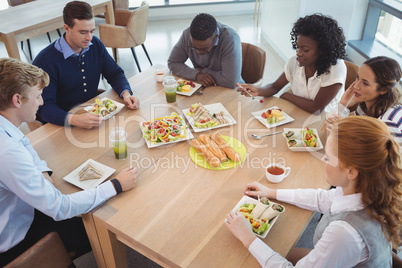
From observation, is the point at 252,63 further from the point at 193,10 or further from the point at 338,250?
the point at 193,10

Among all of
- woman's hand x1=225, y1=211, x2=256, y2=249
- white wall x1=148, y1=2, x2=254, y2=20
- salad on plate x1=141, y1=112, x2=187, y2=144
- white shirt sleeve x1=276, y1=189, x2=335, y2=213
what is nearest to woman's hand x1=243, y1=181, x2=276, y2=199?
white shirt sleeve x1=276, y1=189, x2=335, y2=213

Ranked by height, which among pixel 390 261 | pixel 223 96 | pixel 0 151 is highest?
pixel 0 151

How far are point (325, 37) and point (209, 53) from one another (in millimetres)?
900

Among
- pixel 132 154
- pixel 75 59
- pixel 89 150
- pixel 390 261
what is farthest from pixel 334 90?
pixel 75 59

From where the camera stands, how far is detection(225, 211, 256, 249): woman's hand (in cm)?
130

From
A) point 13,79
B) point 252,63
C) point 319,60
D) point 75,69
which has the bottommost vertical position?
point 252,63

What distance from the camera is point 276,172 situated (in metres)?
1.64

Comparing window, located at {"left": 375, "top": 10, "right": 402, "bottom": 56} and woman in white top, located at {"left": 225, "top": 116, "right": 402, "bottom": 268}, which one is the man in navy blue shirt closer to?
woman in white top, located at {"left": 225, "top": 116, "right": 402, "bottom": 268}

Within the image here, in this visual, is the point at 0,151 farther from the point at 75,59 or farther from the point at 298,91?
the point at 298,91

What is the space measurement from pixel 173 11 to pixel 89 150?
17.2 feet

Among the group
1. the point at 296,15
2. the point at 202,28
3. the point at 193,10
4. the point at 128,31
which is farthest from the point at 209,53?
the point at 193,10

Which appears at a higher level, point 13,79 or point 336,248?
point 13,79

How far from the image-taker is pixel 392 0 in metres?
3.98

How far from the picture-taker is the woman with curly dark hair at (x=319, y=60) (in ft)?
6.82
